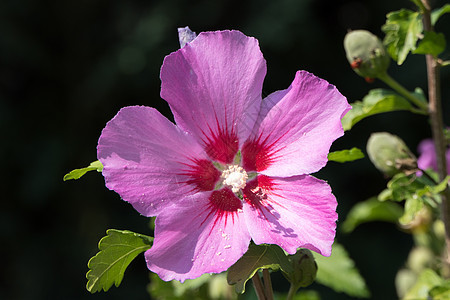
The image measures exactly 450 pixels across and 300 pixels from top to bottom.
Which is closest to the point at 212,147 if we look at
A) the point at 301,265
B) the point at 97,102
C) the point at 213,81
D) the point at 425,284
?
the point at 213,81

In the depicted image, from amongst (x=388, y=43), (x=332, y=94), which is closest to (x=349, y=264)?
(x=388, y=43)

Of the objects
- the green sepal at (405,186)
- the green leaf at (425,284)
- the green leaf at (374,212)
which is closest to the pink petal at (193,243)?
the green sepal at (405,186)

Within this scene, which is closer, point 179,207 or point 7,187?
point 179,207

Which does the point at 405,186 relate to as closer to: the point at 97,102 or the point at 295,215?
the point at 295,215

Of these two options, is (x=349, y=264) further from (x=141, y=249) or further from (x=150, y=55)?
(x=150, y=55)

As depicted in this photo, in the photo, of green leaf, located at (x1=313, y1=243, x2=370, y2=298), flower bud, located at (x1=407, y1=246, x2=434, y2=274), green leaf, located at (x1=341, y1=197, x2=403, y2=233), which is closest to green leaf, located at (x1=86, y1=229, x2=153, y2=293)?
green leaf, located at (x1=313, y1=243, x2=370, y2=298)

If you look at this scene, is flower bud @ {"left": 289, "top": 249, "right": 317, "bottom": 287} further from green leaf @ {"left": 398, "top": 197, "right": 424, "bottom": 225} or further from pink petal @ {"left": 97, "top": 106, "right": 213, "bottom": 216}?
green leaf @ {"left": 398, "top": 197, "right": 424, "bottom": 225}
